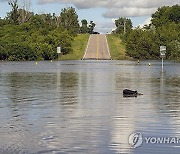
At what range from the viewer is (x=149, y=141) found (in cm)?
1006

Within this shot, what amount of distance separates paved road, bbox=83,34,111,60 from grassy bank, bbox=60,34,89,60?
1.09 metres

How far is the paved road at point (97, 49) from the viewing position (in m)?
84.7

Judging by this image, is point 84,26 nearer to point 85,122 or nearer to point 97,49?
point 97,49

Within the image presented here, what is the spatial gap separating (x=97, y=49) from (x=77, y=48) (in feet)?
14.5

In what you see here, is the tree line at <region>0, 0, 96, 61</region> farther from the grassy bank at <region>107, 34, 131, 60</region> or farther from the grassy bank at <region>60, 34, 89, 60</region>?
the grassy bank at <region>107, 34, 131, 60</region>

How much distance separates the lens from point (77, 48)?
96.2 metres

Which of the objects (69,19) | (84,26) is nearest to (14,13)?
(69,19)

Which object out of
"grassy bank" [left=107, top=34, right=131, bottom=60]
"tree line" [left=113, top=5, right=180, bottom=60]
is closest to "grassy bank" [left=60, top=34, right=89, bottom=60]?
"grassy bank" [left=107, top=34, right=131, bottom=60]

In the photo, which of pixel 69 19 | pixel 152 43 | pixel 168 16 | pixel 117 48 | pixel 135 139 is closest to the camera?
pixel 135 139

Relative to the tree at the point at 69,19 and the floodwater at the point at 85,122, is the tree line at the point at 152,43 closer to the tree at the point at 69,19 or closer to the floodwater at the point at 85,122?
the tree at the point at 69,19

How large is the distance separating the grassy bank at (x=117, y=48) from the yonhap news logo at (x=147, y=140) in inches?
2898

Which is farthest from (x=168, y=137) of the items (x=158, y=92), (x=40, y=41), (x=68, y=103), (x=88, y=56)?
(x=40, y=41)

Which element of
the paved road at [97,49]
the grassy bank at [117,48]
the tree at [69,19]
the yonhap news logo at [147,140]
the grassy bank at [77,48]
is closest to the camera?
the yonhap news logo at [147,140]

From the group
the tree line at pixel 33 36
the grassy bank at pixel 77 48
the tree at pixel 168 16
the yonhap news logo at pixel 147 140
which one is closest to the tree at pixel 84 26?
the tree line at pixel 33 36
